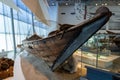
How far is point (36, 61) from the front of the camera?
325 centimetres

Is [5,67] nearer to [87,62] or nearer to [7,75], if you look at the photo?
[7,75]

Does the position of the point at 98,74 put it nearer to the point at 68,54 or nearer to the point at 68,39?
the point at 68,54

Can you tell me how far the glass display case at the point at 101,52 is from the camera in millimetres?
3684

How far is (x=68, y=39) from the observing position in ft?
6.66

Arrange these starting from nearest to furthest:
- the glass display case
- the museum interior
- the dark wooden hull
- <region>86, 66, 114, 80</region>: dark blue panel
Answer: the dark wooden hull, the museum interior, <region>86, 66, 114, 80</region>: dark blue panel, the glass display case

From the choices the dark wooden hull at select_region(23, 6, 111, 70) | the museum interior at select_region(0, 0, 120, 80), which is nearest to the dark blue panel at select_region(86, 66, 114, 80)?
the museum interior at select_region(0, 0, 120, 80)

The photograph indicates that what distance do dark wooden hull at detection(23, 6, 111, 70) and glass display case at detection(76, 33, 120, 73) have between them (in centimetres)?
140

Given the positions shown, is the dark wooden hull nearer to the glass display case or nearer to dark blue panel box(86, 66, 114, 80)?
dark blue panel box(86, 66, 114, 80)

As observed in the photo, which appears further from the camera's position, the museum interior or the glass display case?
the glass display case

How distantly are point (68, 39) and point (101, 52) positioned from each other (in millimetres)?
2414

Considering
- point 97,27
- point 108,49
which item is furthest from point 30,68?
point 108,49

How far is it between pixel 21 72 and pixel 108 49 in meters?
2.93

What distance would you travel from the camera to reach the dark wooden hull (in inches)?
68.8

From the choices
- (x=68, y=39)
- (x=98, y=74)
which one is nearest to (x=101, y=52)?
(x=98, y=74)
